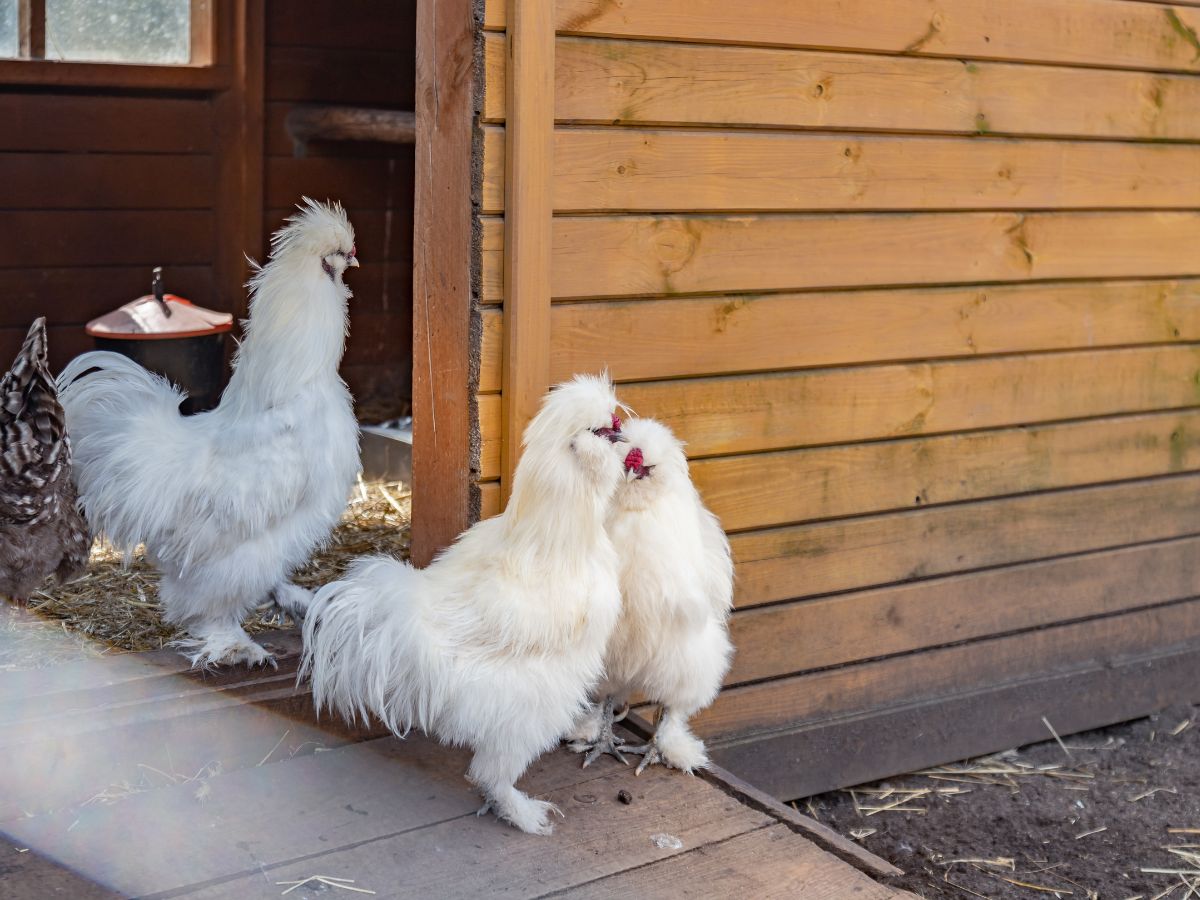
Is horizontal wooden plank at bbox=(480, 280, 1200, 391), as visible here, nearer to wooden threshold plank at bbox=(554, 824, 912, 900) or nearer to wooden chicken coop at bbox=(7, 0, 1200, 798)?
wooden chicken coop at bbox=(7, 0, 1200, 798)

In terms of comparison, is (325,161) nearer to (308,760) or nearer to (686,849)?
(308,760)

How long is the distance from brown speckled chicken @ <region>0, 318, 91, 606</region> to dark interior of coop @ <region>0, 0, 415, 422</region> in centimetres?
199

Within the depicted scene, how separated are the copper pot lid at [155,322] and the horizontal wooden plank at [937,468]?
1926 millimetres

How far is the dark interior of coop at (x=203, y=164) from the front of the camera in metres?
5.23

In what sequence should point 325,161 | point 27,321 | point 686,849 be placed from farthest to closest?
1. point 325,161
2. point 27,321
3. point 686,849

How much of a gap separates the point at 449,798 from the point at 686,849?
56cm

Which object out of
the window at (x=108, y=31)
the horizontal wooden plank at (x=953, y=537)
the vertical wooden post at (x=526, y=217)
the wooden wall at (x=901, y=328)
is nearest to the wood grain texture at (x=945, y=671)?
the wooden wall at (x=901, y=328)

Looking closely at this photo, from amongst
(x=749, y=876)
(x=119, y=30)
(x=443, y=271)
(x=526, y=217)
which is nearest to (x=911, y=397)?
(x=526, y=217)

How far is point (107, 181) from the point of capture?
5.35m

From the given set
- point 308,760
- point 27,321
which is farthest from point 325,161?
point 308,760

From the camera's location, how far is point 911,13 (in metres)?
3.90

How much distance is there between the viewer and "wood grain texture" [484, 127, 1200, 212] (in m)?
3.38

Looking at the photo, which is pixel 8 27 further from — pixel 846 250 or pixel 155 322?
pixel 846 250

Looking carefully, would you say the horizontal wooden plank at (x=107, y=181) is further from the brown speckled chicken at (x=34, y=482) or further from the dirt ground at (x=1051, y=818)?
the dirt ground at (x=1051, y=818)
